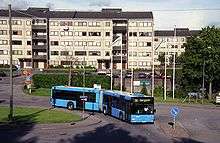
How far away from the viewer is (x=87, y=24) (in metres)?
129

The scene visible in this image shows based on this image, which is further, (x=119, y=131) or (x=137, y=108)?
(x=137, y=108)

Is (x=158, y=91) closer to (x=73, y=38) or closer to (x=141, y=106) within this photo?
(x=141, y=106)

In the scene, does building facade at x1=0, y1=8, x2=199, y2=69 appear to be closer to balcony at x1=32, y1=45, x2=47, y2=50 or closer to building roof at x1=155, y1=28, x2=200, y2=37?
balcony at x1=32, y1=45, x2=47, y2=50

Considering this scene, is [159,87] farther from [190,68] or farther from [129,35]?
[129,35]

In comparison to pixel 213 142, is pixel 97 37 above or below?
above

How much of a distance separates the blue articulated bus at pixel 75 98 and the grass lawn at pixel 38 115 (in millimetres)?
2789

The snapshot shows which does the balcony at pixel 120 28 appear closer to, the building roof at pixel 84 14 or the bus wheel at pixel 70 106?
the building roof at pixel 84 14

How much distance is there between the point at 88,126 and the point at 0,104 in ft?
66.3

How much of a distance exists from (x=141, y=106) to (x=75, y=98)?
12.6 m

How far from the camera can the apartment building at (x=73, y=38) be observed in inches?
5017

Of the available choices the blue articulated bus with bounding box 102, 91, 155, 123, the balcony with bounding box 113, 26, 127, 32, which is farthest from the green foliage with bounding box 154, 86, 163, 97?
the balcony with bounding box 113, 26, 127, 32

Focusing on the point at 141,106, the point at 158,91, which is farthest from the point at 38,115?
the point at 158,91

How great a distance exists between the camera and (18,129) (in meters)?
39.6

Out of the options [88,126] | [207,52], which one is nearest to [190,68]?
[207,52]
